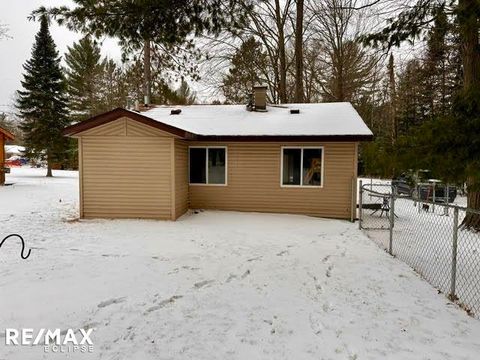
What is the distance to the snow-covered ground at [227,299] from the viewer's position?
2.87m

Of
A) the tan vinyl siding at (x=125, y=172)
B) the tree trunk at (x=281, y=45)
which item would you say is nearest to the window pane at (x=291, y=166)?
the tan vinyl siding at (x=125, y=172)

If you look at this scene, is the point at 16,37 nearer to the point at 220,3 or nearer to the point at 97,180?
the point at 97,180

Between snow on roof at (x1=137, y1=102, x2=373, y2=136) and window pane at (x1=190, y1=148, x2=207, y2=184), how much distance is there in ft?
2.24

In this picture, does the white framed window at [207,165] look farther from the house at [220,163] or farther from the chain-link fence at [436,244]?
the chain-link fence at [436,244]

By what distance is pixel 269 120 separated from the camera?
10.3 metres

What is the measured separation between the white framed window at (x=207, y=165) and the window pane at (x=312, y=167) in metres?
2.42

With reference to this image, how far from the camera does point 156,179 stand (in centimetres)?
848

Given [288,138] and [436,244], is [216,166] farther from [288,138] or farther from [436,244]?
[436,244]

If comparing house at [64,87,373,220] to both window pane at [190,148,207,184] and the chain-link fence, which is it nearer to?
window pane at [190,148,207,184]

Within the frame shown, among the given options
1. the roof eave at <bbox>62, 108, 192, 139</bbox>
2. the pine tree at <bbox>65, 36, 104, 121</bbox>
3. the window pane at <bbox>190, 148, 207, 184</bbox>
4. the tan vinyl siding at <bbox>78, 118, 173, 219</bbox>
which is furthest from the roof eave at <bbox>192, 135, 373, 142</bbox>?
A: the pine tree at <bbox>65, 36, 104, 121</bbox>

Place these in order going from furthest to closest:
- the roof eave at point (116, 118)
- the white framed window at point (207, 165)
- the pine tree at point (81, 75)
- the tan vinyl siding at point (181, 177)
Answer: the pine tree at point (81, 75) → the white framed window at point (207, 165) → the tan vinyl siding at point (181, 177) → the roof eave at point (116, 118)

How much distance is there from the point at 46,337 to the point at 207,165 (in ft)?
23.7

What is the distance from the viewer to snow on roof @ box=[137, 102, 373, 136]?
29.7 ft

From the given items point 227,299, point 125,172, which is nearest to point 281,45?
point 125,172
